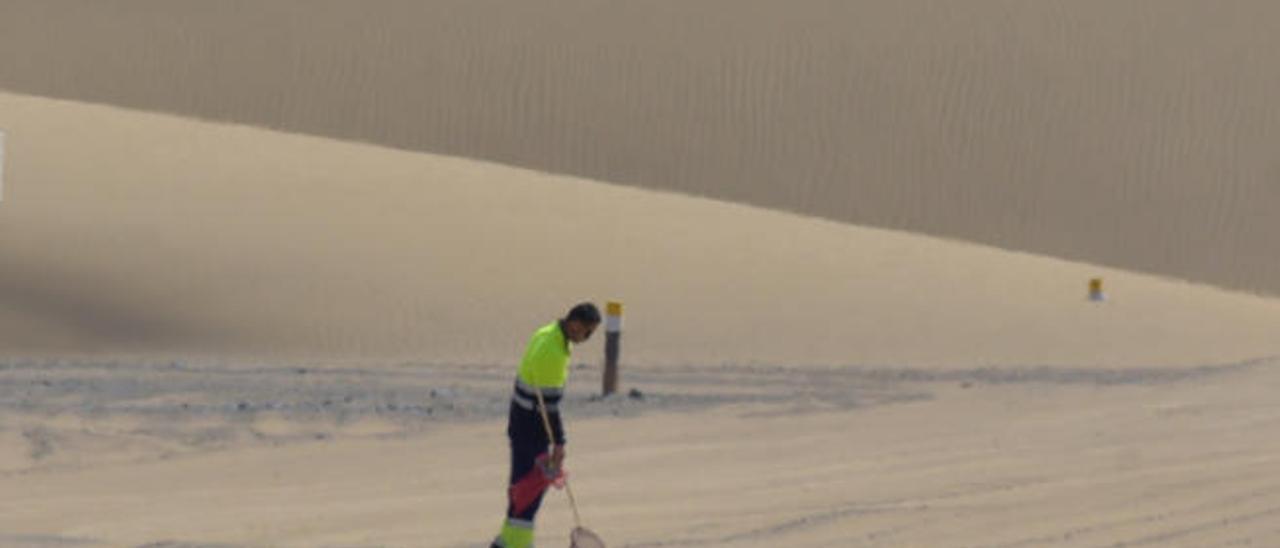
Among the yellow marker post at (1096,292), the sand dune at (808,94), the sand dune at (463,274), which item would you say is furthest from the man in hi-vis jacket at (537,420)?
the sand dune at (808,94)

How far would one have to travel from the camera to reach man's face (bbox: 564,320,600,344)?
10141mm

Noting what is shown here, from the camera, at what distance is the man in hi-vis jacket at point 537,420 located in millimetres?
10242

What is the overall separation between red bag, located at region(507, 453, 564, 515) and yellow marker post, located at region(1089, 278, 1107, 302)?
16670 millimetres

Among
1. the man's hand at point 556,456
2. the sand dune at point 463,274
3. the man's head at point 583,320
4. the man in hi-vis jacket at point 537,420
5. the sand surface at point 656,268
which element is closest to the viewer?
the man's head at point 583,320

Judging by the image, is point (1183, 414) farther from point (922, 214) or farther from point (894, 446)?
point (922, 214)

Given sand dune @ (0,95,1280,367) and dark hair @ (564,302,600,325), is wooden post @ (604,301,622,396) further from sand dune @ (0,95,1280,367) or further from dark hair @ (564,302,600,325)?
dark hair @ (564,302,600,325)

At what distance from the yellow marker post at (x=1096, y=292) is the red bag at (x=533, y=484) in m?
16.7

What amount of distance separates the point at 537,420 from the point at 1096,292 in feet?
55.2

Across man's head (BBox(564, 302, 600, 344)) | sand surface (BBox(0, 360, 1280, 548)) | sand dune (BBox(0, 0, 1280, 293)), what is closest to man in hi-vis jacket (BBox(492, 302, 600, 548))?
man's head (BBox(564, 302, 600, 344))

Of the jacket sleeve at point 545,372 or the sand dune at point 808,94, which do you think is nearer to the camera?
the jacket sleeve at point 545,372

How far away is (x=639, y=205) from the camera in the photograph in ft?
96.7

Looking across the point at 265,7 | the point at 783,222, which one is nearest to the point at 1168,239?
the point at 783,222

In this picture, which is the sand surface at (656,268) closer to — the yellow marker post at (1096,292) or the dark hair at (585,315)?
the yellow marker post at (1096,292)

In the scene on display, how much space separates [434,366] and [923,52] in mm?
27538
